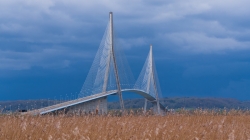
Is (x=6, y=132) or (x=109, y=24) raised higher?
(x=109, y=24)

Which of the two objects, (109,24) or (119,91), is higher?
(109,24)

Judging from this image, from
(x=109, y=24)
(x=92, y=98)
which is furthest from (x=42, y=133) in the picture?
(x=109, y=24)

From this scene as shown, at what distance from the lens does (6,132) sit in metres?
6.41

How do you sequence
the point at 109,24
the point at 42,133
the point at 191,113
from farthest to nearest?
the point at 109,24, the point at 191,113, the point at 42,133

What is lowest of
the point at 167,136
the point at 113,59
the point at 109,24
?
the point at 167,136

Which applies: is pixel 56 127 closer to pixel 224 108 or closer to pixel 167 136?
pixel 167 136

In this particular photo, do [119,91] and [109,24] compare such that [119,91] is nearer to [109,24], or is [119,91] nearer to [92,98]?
[92,98]

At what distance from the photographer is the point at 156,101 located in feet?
174

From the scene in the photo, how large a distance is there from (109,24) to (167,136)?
119 feet

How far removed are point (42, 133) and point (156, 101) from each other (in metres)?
47.0

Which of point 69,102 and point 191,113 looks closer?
point 191,113

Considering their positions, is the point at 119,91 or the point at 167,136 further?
the point at 119,91

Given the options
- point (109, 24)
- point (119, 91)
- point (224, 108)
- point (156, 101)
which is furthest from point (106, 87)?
point (224, 108)

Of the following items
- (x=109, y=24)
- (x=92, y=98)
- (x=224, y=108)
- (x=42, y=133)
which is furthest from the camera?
(x=109, y=24)
